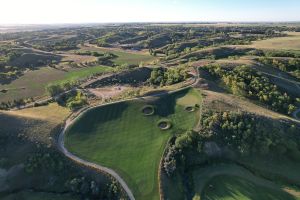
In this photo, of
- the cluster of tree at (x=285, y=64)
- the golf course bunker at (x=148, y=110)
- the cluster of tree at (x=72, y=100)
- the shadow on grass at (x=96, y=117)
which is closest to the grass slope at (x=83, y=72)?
the cluster of tree at (x=72, y=100)

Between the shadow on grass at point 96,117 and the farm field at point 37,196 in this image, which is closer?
the farm field at point 37,196

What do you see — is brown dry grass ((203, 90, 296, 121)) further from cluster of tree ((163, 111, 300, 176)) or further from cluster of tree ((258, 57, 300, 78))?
cluster of tree ((258, 57, 300, 78))

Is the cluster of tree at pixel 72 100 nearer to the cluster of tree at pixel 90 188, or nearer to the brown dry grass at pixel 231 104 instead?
the cluster of tree at pixel 90 188

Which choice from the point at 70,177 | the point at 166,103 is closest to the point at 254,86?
the point at 166,103

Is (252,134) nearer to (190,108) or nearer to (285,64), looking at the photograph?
(190,108)

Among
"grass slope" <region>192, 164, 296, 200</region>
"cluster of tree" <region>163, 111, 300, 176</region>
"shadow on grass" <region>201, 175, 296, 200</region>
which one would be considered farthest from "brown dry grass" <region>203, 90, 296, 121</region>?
"shadow on grass" <region>201, 175, 296, 200</region>

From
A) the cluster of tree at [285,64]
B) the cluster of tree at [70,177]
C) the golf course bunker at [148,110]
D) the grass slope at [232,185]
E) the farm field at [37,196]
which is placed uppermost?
the golf course bunker at [148,110]
